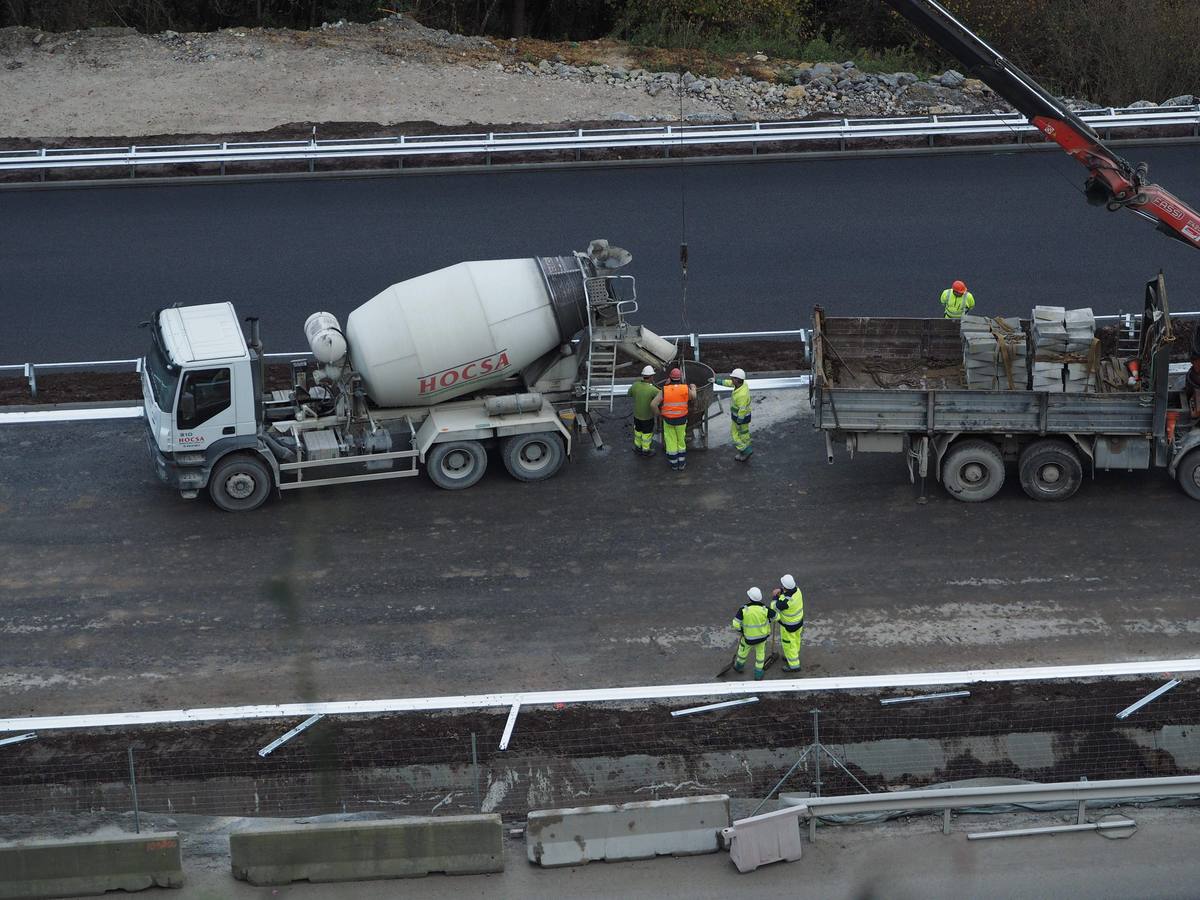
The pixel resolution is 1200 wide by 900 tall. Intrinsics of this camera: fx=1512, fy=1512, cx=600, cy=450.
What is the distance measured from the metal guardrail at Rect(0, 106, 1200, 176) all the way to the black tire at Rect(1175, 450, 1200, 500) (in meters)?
13.8

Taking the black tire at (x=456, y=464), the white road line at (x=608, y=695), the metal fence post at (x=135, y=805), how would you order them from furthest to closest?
the black tire at (x=456, y=464) < the white road line at (x=608, y=695) < the metal fence post at (x=135, y=805)

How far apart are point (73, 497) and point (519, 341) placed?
5767mm

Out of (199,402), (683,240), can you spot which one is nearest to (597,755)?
(199,402)

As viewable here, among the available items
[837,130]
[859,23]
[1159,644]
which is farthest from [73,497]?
[859,23]

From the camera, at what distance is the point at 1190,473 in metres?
17.5

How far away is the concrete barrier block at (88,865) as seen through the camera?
11.7 meters

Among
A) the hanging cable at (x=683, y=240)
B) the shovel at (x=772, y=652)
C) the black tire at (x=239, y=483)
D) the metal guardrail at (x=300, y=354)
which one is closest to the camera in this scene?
the shovel at (x=772, y=652)

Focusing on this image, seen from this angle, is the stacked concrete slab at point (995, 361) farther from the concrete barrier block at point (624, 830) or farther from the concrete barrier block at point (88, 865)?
the concrete barrier block at point (88, 865)

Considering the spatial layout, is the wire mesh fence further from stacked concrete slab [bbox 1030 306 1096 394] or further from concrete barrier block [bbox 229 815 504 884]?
stacked concrete slab [bbox 1030 306 1096 394]

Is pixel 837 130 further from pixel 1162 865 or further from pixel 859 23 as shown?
pixel 1162 865

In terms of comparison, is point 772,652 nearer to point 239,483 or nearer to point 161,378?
point 239,483

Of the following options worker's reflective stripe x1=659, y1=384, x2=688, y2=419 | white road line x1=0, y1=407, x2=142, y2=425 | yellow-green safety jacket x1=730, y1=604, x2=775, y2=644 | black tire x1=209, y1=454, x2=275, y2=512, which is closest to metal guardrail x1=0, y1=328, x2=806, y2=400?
white road line x1=0, y1=407, x2=142, y2=425

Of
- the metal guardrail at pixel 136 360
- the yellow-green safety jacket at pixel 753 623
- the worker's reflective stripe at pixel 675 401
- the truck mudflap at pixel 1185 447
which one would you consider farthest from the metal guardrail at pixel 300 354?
the yellow-green safety jacket at pixel 753 623

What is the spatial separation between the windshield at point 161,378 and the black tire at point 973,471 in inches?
352
